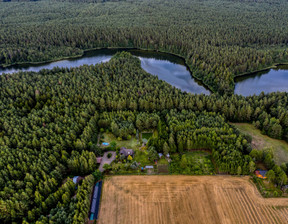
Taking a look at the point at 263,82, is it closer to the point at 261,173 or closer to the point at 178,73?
the point at 178,73

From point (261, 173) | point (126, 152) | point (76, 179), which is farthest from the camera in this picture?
point (126, 152)

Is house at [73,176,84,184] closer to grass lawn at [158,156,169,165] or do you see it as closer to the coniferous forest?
the coniferous forest

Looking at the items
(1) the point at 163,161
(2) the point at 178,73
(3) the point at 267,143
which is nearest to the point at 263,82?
(2) the point at 178,73

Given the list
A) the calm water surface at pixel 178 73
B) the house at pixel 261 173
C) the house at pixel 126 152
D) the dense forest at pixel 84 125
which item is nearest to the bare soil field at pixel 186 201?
the house at pixel 261 173

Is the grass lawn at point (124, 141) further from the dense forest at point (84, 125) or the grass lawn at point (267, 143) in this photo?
the grass lawn at point (267, 143)

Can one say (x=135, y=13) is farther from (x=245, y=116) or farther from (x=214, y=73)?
(x=245, y=116)

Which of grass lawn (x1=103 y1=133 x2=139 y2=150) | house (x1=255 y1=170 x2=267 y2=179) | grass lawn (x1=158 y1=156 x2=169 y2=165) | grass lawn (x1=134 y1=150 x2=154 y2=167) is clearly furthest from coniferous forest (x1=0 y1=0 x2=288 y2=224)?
grass lawn (x1=134 y1=150 x2=154 y2=167)
